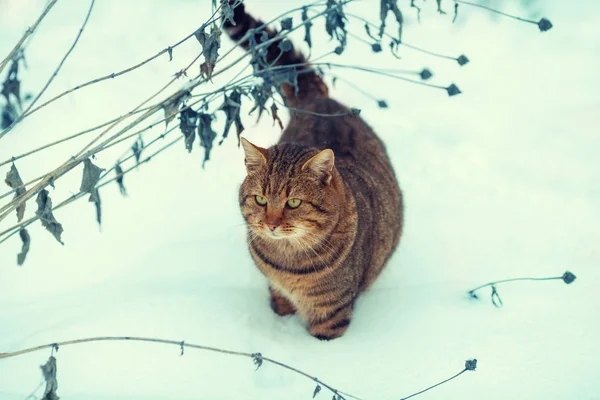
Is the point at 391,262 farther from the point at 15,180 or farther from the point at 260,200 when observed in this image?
the point at 15,180

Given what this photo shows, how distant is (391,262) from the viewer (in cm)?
292

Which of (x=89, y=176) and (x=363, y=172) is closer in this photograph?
(x=89, y=176)

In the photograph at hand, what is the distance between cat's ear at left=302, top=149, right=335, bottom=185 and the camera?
84.7 inches

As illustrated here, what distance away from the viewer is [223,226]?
2957mm

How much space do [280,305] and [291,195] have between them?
1.93 feet

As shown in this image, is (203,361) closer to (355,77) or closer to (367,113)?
(367,113)

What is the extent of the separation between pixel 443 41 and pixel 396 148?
4.35ft

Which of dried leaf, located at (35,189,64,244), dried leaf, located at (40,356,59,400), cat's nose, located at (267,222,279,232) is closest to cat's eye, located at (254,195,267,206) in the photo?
cat's nose, located at (267,222,279,232)

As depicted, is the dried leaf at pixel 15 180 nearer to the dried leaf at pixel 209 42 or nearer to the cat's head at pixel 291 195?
the dried leaf at pixel 209 42

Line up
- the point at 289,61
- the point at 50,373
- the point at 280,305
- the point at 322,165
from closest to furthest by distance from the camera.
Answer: the point at 50,373 → the point at 322,165 → the point at 280,305 → the point at 289,61

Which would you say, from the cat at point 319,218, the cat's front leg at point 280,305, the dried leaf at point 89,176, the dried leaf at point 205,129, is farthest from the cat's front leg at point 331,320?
the dried leaf at point 89,176

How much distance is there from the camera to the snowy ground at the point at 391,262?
213 cm

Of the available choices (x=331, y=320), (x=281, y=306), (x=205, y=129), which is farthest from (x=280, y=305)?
(x=205, y=129)

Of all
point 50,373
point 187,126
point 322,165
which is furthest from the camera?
point 322,165
